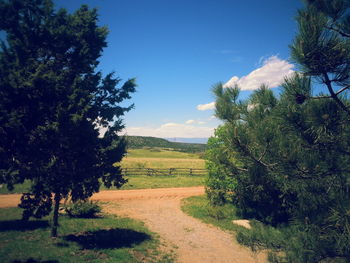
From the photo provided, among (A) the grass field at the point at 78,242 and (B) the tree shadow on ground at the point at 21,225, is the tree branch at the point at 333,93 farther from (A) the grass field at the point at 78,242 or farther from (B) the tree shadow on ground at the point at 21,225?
(B) the tree shadow on ground at the point at 21,225

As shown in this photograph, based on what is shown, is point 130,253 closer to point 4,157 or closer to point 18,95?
point 4,157

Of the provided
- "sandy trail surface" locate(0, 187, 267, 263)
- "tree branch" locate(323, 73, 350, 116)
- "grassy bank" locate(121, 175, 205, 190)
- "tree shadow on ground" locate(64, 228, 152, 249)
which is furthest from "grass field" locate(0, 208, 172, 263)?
"grassy bank" locate(121, 175, 205, 190)

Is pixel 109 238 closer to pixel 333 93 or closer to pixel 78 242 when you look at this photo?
pixel 78 242

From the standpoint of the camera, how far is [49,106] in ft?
24.8

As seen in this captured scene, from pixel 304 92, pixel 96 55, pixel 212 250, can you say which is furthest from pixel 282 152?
pixel 96 55

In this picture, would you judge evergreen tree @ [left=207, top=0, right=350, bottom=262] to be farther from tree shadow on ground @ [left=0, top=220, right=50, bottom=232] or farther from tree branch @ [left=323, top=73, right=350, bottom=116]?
tree shadow on ground @ [left=0, top=220, right=50, bottom=232]

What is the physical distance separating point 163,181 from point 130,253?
62.5 ft

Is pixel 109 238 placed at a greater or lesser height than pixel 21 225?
lesser

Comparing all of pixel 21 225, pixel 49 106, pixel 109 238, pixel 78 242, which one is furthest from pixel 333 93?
pixel 21 225

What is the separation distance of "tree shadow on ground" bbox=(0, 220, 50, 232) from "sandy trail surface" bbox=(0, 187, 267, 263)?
174 inches

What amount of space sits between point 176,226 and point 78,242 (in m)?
5.92

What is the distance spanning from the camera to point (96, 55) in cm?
917

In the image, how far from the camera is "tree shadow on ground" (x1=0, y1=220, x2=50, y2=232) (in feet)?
34.8

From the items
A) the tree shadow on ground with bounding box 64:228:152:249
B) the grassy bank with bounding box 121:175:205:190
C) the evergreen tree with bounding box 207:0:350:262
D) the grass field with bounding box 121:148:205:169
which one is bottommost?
the grass field with bounding box 121:148:205:169
